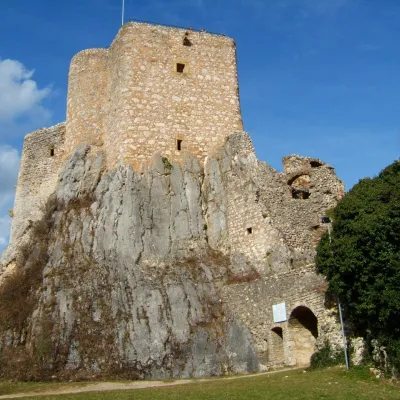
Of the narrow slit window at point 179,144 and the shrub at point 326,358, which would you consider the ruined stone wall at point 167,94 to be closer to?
the narrow slit window at point 179,144

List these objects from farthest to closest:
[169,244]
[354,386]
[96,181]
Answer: [96,181]
[169,244]
[354,386]

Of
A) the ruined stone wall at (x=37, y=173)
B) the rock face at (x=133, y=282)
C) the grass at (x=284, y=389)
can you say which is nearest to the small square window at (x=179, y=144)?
the rock face at (x=133, y=282)

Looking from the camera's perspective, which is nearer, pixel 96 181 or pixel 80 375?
pixel 80 375

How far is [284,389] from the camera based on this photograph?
18266mm

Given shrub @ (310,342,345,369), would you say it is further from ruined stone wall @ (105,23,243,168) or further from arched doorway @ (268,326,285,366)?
ruined stone wall @ (105,23,243,168)

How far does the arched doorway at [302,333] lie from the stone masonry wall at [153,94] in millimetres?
11479

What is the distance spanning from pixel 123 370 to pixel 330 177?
15.3 meters

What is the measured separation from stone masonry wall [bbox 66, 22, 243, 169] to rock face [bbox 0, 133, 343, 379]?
3.89 ft

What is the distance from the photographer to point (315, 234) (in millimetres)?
30406

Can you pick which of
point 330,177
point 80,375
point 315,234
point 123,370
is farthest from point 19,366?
point 330,177

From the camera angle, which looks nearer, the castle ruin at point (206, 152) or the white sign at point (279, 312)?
the white sign at point (279, 312)

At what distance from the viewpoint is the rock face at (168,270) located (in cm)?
2436

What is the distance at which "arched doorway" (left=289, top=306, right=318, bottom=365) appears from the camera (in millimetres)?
24078

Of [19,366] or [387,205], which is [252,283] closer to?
[387,205]
